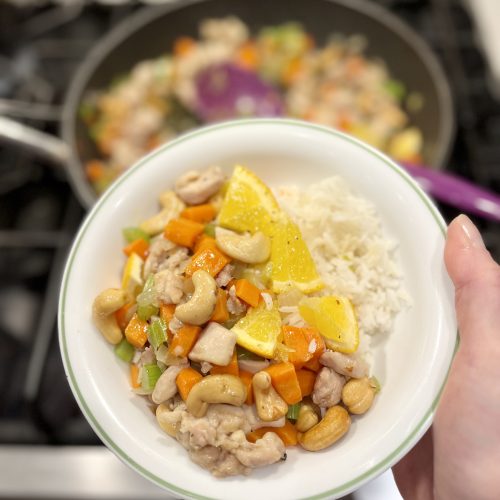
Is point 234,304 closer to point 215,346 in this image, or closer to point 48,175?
point 215,346

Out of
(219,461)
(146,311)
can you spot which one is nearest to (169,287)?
(146,311)

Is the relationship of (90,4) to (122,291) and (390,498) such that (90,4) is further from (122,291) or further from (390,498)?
(390,498)

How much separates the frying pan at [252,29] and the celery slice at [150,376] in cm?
80

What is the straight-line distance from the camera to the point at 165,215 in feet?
3.45

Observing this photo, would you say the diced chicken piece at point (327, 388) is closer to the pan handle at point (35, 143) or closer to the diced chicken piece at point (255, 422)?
the diced chicken piece at point (255, 422)

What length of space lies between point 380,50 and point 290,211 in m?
1.40

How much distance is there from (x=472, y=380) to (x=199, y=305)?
476 mm

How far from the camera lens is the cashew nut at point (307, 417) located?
2.99ft

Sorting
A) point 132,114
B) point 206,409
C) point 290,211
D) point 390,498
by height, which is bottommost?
point 390,498

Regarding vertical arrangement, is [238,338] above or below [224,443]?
above

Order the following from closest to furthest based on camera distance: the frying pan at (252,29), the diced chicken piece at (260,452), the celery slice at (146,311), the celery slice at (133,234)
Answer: the diced chicken piece at (260,452), the celery slice at (146,311), the celery slice at (133,234), the frying pan at (252,29)

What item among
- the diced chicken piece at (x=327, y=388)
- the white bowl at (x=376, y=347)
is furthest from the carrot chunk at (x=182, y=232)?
the diced chicken piece at (x=327, y=388)

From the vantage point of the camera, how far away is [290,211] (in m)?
1.07

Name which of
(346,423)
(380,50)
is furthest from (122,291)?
(380,50)
